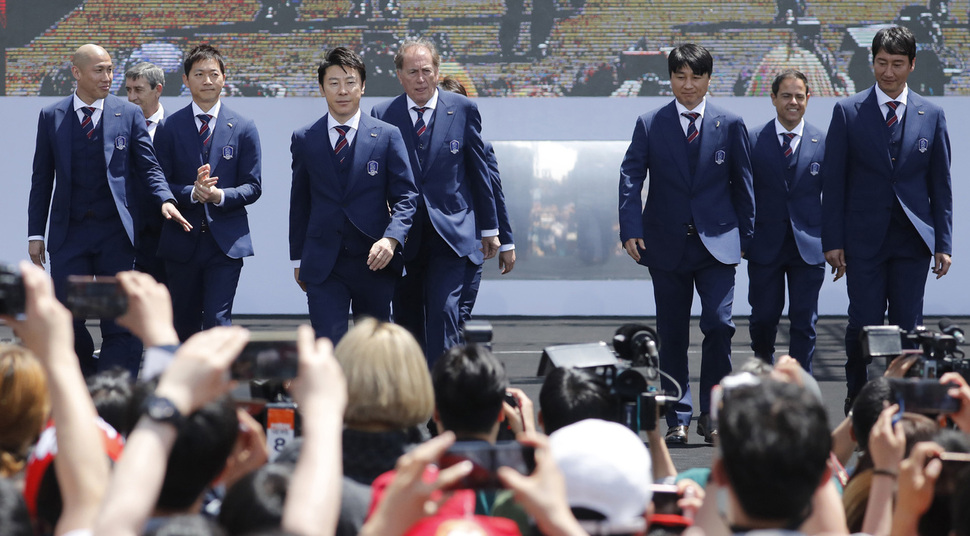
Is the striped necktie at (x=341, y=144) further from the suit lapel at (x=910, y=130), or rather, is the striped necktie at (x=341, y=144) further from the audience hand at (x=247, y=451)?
the audience hand at (x=247, y=451)

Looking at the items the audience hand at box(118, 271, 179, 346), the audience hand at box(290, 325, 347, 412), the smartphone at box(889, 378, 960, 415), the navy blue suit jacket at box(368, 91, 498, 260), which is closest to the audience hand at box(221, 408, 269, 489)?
the audience hand at box(118, 271, 179, 346)

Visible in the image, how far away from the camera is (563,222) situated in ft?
45.9

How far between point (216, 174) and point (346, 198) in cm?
91

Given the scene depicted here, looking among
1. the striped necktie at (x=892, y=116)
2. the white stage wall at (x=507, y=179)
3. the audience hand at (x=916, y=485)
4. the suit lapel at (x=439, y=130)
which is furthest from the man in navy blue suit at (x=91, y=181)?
the white stage wall at (x=507, y=179)

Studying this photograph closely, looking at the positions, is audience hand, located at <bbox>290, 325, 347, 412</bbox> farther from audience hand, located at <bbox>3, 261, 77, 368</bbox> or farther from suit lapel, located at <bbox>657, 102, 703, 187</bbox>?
suit lapel, located at <bbox>657, 102, 703, 187</bbox>

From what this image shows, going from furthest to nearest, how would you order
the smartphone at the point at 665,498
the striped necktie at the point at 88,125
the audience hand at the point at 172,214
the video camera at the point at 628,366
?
the striped necktie at the point at 88,125
the audience hand at the point at 172,214
the video camera at the point at 628,366
the smartphone at the point at 665,498

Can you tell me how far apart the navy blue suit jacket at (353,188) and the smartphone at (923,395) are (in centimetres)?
308

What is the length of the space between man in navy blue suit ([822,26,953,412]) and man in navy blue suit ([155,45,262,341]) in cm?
291

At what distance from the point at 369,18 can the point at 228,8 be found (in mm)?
1758

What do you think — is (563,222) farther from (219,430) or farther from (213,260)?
(219,430)

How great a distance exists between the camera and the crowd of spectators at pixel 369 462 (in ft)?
5.29

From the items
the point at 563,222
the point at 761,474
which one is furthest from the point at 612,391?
the point at 563,222

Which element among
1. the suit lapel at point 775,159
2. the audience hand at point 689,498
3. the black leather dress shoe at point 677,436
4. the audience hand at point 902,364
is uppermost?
the suit lapel at point 775,159

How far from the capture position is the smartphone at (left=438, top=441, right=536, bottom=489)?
5.46 ft
